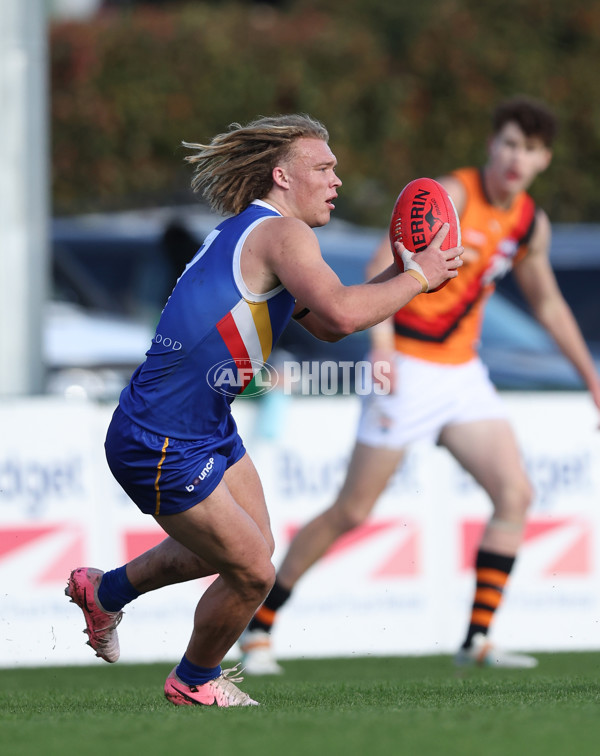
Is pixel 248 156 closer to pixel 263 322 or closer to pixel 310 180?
pixel 310 180

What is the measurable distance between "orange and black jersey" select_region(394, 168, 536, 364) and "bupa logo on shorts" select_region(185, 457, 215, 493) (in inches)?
85.2

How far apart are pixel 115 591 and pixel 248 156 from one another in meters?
1.55

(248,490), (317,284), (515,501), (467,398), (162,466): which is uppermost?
(317,284)

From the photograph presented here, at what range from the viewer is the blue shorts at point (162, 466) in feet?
14.6

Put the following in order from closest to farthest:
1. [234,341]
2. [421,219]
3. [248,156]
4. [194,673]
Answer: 1. [234,341]
2. [421,219]
3. [248,156]
4. [194,673]

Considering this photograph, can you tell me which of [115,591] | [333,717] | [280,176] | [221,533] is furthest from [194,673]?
[280,176]

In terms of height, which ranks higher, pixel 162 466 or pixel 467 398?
pixel 467 398

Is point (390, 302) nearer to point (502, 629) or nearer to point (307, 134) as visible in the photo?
point (307, 134)

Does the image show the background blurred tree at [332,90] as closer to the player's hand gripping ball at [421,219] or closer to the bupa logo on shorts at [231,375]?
the player's hand gripping ball at [421,219]

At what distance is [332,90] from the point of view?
20156 mm

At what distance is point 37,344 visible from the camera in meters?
8.26

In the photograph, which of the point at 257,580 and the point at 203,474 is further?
the point at 257,580

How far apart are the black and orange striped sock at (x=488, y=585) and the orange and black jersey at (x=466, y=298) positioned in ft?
3.01

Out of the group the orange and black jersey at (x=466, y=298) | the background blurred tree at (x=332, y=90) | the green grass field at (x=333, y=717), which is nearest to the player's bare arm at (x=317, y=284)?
the green grass field at (x=333, y=717)
